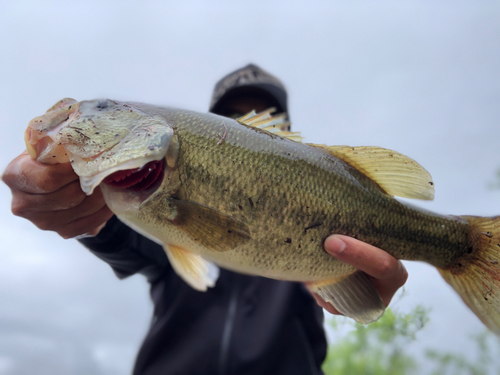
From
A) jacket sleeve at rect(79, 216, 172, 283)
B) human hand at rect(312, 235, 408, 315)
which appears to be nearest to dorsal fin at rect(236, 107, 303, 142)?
human hand at rect(312, 235, 408, 315)

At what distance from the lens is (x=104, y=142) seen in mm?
896

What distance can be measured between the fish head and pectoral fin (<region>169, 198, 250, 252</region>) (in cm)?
12

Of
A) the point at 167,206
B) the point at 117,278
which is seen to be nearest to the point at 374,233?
the point at 167,206

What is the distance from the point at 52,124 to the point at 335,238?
1.00 meters

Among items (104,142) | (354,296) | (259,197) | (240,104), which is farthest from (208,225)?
(240,104)

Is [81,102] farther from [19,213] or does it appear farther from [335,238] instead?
[335,238]

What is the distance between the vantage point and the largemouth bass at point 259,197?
2.99 ft

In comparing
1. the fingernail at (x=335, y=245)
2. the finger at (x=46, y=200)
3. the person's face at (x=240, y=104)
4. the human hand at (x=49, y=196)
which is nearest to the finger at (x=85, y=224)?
the human hand at (x=49, y=196)

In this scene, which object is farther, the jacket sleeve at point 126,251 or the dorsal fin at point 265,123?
the jacket sleeve at point 126,251

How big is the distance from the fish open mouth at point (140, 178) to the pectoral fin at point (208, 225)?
89 millimetres

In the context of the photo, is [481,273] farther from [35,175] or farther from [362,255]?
[35,175]

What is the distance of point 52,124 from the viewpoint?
35.7 inches

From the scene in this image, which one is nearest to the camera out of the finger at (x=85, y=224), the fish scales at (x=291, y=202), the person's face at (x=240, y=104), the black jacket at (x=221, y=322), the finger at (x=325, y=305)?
the fish scales at (x=291, y=202)

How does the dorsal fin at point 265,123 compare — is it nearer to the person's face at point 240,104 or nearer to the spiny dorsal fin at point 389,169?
the spiny dorsal fin at point 389,169
